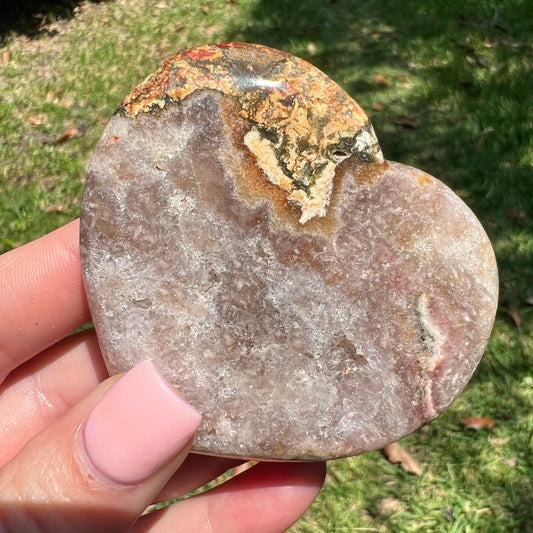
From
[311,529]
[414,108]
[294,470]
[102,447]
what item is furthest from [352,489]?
[414,108]

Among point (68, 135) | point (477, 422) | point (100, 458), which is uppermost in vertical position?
point (100, 458)

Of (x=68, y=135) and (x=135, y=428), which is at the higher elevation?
(x=135, y=428)

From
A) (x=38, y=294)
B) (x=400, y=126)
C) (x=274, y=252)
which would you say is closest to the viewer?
(x=274, y=252)

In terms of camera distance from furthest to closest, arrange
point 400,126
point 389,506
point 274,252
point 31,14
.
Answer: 1. point 31,14
2. point 400,126
3. point 389,506
4. point 274,252

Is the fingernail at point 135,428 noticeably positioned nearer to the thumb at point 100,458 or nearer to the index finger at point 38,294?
the thumb at point 100,458

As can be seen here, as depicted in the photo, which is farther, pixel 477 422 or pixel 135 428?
pixel 477 422

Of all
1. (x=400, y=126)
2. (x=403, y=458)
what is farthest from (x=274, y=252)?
(x=400, y=126)

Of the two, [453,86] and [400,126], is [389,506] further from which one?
[453,86]

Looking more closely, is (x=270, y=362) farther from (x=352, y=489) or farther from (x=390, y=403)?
(x=352, y=489)
